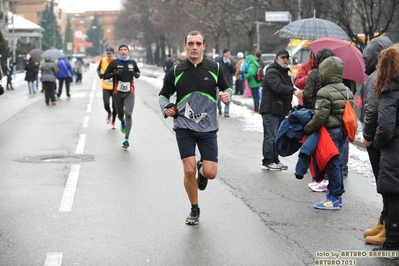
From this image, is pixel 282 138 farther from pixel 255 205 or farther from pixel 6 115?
pixel 6 115

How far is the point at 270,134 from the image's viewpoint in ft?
36.8

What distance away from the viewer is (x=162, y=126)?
58.8 ft

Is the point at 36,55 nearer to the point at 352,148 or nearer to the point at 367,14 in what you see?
the point at 367,14

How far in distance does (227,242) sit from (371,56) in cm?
213

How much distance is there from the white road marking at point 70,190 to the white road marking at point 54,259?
1863mm

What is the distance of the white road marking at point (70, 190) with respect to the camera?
845 centimetres

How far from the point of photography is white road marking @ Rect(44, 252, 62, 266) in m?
6.12

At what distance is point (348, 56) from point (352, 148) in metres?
3.92

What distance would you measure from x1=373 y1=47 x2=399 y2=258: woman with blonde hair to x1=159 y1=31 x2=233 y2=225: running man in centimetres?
174

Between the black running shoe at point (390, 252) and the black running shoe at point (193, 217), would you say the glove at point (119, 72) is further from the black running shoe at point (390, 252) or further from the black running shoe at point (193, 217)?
the black running shoe at point (390, 252)

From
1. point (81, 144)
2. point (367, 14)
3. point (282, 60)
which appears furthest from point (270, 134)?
point (367, 14)

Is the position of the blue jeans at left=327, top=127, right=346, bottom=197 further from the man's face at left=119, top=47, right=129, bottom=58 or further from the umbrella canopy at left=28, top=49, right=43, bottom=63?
the umbrella canopy at left=28, top=49, right=43, bottom=63

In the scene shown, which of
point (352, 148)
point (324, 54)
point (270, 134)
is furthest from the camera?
point (352, 148)

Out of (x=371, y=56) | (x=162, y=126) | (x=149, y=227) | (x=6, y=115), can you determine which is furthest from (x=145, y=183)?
(x=6, y=115)
